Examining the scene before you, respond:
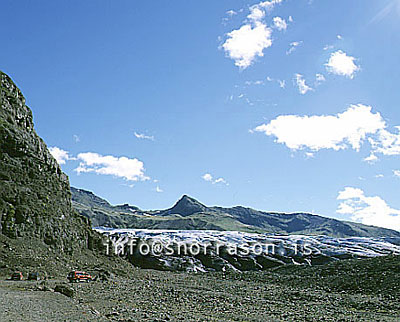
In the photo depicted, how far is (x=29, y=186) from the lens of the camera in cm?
5872

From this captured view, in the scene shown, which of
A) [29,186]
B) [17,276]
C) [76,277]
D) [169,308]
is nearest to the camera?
[169,308]

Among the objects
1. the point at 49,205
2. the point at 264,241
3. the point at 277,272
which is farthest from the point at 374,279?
the point at 264,241

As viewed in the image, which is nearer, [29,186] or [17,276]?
[17,276]

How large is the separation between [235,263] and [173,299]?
6912 centimetres

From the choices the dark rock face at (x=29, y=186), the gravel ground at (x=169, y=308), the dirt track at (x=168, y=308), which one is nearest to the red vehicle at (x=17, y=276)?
the dirt track at (x=168, y=308)

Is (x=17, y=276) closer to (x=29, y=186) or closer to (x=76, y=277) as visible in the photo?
(x=76, y=277)

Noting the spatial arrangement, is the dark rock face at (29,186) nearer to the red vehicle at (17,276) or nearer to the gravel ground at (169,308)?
the red vehicle at (17,276)

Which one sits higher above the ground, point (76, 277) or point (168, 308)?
point (168, 308)

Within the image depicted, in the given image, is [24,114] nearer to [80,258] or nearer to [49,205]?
[49,205]

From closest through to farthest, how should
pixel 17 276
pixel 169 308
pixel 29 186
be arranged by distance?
pixel 169 308, pixel 17 276, pixel 29 186

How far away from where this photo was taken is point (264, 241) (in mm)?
127000

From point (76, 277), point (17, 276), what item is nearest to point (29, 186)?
point (76, 277)

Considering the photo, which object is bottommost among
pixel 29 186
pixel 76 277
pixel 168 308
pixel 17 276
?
pixel 76 277

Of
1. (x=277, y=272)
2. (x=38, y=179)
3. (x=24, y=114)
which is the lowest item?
(x=277, y=272)
